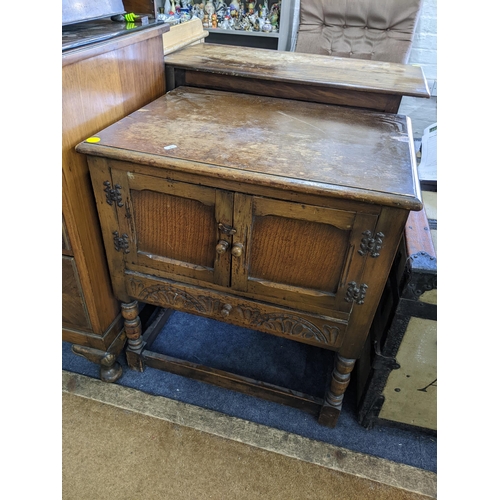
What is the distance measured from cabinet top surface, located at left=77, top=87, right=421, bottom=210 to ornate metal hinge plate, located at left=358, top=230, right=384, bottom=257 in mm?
80

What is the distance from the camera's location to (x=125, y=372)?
1.29 metres

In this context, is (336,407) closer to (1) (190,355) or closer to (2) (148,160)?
(1) (190,355)

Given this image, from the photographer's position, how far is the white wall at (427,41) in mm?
2191

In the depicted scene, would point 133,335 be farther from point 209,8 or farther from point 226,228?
point 209,8

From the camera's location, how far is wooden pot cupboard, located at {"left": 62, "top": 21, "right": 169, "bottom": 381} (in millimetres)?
844

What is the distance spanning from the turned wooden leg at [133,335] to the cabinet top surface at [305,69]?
0.74 m

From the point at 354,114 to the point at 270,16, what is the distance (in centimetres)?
168

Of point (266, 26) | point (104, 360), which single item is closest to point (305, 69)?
point (104, 360)

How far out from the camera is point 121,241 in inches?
37.8

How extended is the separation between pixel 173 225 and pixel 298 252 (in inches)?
11.7

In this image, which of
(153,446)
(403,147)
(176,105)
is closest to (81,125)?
(176,105)

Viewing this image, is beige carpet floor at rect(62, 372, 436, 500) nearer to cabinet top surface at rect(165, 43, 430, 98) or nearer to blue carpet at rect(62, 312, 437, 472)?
blue carpet at rect(62, 312, 437, 472)

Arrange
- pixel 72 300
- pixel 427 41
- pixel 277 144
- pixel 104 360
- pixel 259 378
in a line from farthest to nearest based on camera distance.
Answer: pixel 427 41 → pixel 259 378 → pixel 104 360 → pixel 72 300 → pixel 277 144

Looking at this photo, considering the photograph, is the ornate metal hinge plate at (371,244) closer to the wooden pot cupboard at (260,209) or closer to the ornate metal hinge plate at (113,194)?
the wooden pot cupboard at (260,209)
